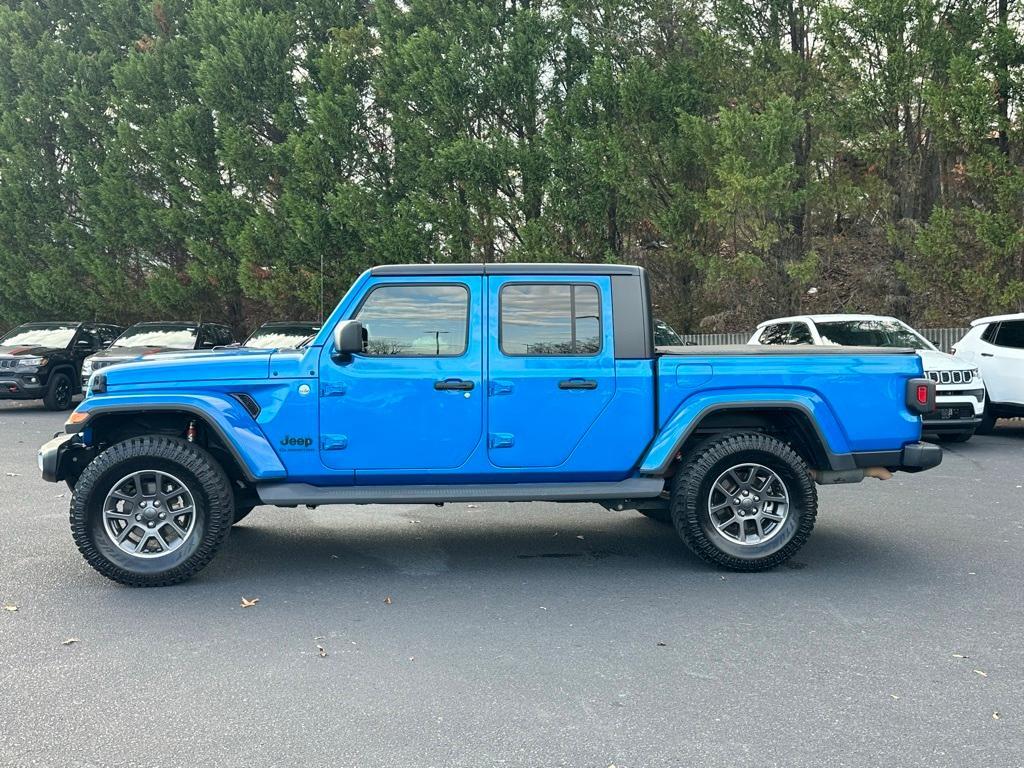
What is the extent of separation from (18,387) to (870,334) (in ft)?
48.9

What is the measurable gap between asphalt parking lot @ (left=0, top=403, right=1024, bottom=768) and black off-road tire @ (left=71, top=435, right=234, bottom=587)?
15 centimetres

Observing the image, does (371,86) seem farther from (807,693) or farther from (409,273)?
(807,693)

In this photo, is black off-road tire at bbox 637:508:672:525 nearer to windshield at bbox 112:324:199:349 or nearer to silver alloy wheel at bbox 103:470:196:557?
silver alloy wheel at bbox 103:470:196:557

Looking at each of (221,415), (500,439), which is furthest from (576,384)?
(221,415)

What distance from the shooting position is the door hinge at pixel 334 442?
5.73 meters

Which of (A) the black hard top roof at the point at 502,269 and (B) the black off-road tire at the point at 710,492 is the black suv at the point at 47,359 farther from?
(B) the black off-road tire at the point at 710,492

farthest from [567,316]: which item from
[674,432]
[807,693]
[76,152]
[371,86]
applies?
[76,152]

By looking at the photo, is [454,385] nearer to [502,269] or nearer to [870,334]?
[502,269]

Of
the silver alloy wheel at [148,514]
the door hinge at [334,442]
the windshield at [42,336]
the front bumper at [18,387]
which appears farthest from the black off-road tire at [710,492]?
the windshield at [42,336]

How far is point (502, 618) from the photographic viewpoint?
4957 mm

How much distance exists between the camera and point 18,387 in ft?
55.7

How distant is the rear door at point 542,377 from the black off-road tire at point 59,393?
47.1ft

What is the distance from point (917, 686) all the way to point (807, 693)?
507 mm

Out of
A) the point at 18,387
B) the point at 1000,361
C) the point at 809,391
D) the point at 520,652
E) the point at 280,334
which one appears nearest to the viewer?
the point at 520,652
